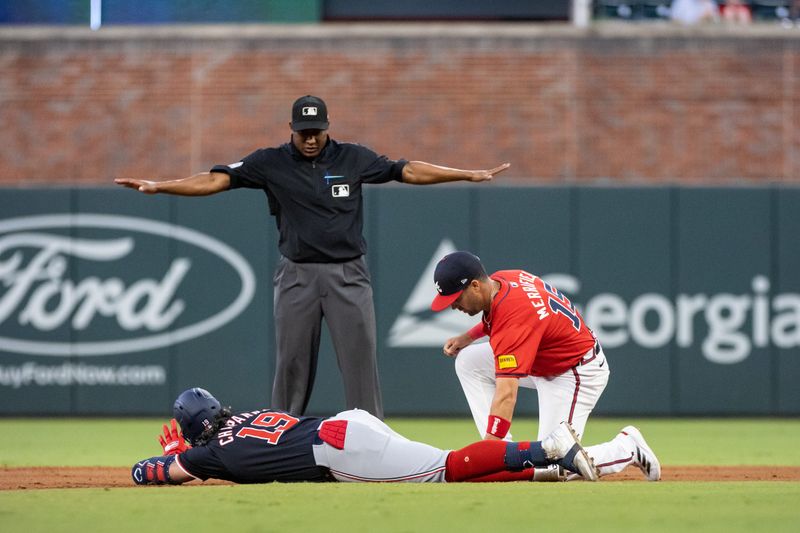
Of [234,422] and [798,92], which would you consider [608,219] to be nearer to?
[798,92]

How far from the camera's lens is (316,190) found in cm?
687

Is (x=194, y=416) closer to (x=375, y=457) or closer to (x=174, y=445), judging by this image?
(x=174, y=445)

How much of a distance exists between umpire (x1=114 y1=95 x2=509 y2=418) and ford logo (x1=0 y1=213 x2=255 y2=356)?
Result: 4745 millimetres

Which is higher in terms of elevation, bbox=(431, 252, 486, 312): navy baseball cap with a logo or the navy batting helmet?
bbox=(431, 252, 486, 312): navy baseball cap with a logo

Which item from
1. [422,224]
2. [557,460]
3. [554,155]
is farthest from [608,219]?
[557,460]

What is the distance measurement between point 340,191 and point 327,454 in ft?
5.43

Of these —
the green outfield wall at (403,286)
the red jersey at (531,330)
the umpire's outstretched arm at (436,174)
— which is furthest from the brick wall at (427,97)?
the red jersey at (531,330)

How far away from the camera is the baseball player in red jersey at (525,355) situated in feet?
20.0

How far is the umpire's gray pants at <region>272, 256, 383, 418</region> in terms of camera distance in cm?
689

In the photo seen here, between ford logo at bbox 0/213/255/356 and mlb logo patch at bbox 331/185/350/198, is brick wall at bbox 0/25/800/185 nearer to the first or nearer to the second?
ford logo at bbox 0/213/255/356

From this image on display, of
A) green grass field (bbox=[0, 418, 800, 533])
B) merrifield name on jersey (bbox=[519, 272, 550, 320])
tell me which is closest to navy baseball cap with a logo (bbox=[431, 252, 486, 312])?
merrifield name on jersey (bbox=[519, 272, 550, 320])

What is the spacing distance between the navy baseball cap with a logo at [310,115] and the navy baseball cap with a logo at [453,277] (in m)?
1.13

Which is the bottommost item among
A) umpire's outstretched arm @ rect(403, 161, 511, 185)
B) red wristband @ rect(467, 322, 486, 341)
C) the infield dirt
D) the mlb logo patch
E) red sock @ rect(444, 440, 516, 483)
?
the infield dirt

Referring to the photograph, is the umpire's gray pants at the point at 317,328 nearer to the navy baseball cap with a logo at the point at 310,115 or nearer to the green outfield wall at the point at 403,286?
the navy baseball cap with a logo at the point at 310,115
